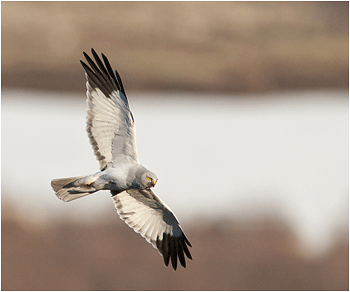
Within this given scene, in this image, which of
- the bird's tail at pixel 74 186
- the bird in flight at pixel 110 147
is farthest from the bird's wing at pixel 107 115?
the bird's tail at pixel 74 186

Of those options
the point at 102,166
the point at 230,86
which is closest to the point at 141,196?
the point at 102,166

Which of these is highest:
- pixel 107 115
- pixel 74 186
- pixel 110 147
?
pixel 107 115

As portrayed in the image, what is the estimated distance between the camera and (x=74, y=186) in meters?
1.49

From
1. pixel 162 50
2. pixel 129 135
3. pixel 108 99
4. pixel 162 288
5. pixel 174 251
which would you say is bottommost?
pixel 162 288

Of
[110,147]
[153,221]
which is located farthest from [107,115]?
[153,221]

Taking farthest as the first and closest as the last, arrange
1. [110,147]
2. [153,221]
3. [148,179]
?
[153,221] → [110,147] → [148,179]

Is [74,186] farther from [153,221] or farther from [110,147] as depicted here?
[153,221]

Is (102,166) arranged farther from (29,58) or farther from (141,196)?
(29,58)

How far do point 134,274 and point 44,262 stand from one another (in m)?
0.60

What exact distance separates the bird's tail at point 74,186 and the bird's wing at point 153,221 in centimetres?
23

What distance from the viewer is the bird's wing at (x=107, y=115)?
1.55 metres

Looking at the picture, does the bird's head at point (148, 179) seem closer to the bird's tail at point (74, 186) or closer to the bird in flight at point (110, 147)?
the bird in flight at point (110, 147)

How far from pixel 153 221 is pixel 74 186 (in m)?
0.41

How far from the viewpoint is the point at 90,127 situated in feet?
5.19
